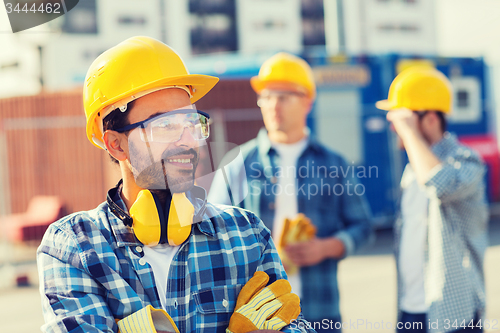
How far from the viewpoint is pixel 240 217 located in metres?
1.69

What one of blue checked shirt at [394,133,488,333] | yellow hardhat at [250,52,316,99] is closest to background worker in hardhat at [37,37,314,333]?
blue checked shirt at [394,133,488,333]

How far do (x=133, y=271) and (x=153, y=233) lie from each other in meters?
0.13

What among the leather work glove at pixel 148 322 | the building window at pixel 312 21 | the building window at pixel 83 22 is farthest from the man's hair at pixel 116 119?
the building window at pixel 312 21

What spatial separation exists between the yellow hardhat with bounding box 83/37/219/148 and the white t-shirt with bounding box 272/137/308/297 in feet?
5.10

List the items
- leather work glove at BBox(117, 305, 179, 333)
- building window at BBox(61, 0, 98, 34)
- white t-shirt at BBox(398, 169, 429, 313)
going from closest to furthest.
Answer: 1. leather work glove at BBox(117, 305, 179, 333)
2. white t-shirt at BBox(398, 169, 429, 313)
3. building window at BBox(61, 0, 98, 34)

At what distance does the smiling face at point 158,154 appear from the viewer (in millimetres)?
1529

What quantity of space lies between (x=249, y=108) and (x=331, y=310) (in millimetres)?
6888

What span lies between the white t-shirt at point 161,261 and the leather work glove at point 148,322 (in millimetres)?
74

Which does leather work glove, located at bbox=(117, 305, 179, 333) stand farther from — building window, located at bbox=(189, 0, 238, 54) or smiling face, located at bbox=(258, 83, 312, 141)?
building window, located at bbox=(189, 0, 238, 54)

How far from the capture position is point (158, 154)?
1533 millimetres

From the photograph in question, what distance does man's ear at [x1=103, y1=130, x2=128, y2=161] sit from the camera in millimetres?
1587

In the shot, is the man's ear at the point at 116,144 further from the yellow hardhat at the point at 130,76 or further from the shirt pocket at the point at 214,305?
the shirt pocket at the point at 214,305

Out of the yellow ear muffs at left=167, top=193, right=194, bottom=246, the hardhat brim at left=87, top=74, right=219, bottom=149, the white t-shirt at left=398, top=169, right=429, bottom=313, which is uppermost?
the hardhat brim at left=87, top=74, right=219, bottom=149

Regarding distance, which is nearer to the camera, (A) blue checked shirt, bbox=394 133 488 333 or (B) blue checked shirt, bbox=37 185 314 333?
(B) blue checked shirt, bbox=37 185 314 333
